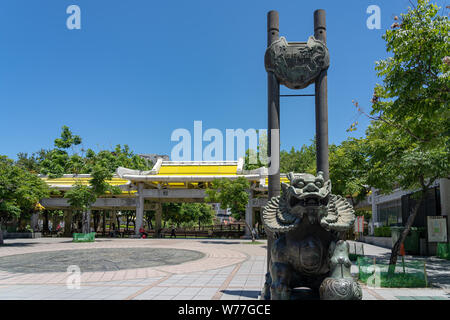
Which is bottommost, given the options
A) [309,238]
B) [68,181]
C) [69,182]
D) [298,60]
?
[309,238]

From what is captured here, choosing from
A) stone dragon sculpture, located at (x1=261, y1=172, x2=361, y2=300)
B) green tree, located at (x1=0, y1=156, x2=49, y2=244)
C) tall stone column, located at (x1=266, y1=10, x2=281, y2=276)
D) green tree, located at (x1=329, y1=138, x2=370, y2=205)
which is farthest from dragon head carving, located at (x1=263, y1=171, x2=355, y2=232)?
green tree, located at (x1=0, y1=156, x2=49, y2=244)

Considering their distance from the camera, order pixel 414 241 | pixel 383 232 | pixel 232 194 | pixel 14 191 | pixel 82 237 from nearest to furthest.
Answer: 1. pixel 414 241
2. pixel 14 191
3. pixel 383 232
4. pixel 232 194
5. pixel 82 237

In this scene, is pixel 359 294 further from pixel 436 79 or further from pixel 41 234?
pixel 41 234

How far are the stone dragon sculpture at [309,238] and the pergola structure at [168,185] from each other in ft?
69.3

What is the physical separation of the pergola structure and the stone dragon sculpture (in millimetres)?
21133

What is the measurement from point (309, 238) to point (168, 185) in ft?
87.6

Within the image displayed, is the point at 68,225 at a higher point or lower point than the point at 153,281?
lower

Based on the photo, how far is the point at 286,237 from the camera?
429 cm

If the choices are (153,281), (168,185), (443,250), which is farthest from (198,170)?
(153,281)

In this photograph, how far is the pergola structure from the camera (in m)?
26.6

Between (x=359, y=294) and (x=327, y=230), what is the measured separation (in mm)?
802

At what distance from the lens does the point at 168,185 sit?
30.1m

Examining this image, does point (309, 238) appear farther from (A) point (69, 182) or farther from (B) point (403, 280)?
(A) point (69, 182)

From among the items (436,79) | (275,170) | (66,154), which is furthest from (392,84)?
(66,154)
